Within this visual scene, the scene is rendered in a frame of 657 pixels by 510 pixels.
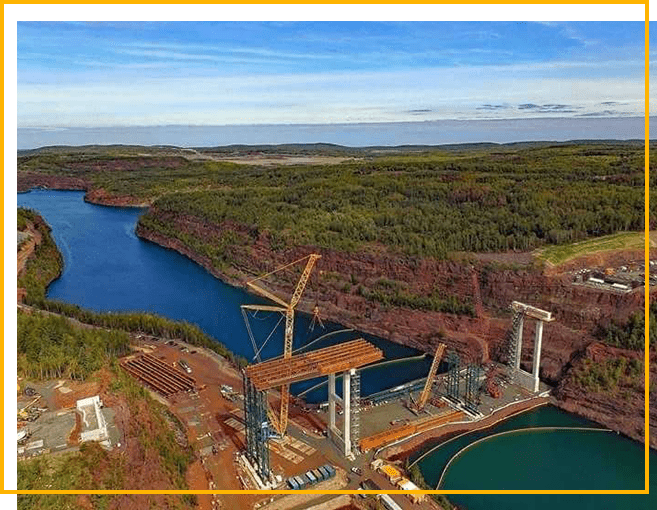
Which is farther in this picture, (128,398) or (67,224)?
(67,224)

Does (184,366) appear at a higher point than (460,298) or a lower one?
lower

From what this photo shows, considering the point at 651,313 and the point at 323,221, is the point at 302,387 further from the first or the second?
the point at 323,221

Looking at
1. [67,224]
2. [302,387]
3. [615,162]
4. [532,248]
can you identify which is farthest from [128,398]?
[67,224]

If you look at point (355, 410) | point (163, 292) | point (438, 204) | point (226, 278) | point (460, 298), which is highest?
point (438, 204)

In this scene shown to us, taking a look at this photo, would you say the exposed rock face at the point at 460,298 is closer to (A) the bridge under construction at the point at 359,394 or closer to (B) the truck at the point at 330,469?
(A) the bridge under construction at the point at 359,394

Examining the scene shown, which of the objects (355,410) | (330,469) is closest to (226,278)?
(355,410)

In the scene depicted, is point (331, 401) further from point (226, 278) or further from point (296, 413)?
point (226, 278)
